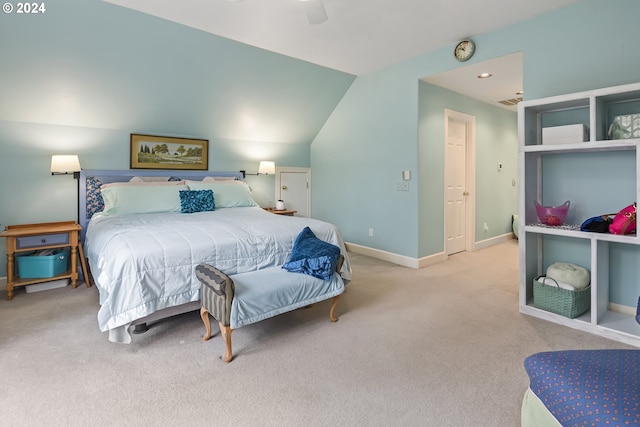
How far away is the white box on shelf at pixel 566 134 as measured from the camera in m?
2.60

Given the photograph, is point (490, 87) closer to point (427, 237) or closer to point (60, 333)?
point (427, 237)

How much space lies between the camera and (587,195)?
112 inches

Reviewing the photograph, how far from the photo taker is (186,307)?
243 centimetres

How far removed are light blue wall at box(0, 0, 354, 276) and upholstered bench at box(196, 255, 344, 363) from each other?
97.5 inches

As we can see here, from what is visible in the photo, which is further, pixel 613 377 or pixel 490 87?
pixel 490 87

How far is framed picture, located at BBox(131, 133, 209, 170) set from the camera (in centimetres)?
432

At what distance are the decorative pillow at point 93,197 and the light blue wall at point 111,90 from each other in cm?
17

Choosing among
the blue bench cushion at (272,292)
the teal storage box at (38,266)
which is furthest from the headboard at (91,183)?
the blue bench cushion at (272,292)

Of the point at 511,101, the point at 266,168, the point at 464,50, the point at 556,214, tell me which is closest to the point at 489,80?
the point at 464,50

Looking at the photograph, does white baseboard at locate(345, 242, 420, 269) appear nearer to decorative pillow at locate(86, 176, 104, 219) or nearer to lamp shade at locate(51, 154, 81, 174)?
decorative pillow at locate(86, 176, 104, 219)

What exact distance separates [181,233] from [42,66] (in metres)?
2.30

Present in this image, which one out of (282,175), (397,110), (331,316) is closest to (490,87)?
(397,110)

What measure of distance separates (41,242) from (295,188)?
11.6 ft

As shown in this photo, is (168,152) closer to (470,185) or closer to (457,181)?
(457,181)
